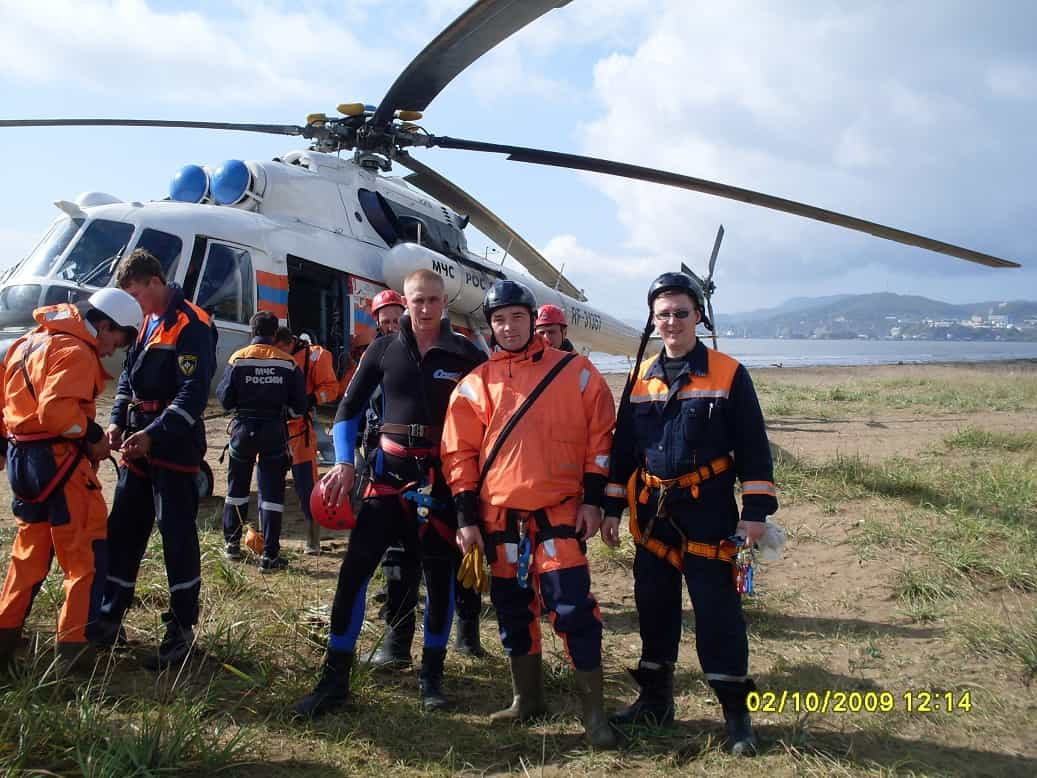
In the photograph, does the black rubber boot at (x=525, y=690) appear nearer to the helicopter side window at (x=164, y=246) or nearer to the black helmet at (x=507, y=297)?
the black helmet at (x=507, y=297)

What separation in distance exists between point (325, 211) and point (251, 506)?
10.5ft

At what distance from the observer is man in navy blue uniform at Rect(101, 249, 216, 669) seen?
350cm

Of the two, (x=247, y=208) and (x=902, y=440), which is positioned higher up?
(x=247, y=208)

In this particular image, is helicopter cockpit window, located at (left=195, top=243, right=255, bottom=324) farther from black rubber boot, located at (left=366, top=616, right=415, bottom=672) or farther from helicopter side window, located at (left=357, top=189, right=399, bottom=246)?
black rubber boot, located at (left=366, top=616, right=415, bottom=672)

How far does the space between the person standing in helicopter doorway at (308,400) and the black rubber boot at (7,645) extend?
2.56 meters

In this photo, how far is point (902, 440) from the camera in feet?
32.4

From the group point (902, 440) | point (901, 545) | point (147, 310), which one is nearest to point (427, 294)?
point (147, 310)

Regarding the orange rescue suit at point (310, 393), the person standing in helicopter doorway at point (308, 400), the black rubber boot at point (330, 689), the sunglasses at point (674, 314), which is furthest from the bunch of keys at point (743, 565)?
the orange rescue suit at point (310, 393)

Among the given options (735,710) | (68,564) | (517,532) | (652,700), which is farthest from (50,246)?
(735,710)

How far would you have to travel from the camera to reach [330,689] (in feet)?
10.2

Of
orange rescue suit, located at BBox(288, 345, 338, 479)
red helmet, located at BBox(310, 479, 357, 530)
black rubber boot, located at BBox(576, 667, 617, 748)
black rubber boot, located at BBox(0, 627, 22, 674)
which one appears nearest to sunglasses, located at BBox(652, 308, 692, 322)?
black rubber boot, located at BBox(576, 667, 617, 748)

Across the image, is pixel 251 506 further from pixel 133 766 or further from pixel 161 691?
pixel 133 766
